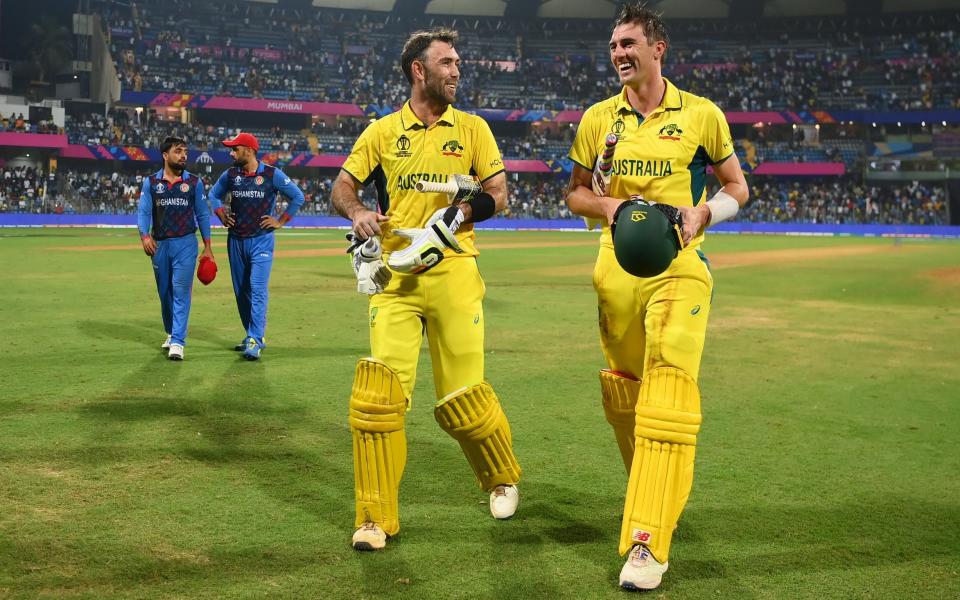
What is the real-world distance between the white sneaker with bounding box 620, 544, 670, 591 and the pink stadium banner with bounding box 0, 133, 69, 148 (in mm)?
55002

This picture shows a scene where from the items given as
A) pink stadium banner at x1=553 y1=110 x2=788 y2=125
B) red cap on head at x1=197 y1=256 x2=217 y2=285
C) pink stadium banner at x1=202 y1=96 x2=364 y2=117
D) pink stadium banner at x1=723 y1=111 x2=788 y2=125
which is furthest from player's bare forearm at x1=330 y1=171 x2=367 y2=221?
pink stadium banner at x1=723 y1=111 x2=788 y2=125

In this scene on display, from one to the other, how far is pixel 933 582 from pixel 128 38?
65.5m

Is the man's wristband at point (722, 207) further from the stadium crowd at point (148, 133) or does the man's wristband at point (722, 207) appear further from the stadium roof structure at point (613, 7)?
the stadium roof structure at point (613, 7)

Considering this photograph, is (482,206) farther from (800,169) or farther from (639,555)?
(800,169)

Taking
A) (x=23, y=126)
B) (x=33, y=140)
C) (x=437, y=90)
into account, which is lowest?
(x=33, y=140)

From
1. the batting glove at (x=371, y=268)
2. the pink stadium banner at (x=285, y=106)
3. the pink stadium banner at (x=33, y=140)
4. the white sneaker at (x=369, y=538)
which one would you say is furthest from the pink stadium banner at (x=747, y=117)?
the white sneaker at (x=369, y=538)

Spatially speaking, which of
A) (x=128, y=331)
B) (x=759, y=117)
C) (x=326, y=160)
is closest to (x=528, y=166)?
(x=326, y=160)

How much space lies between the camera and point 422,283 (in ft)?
16.7

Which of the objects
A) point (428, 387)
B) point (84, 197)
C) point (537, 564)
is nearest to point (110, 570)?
point (537, 564)

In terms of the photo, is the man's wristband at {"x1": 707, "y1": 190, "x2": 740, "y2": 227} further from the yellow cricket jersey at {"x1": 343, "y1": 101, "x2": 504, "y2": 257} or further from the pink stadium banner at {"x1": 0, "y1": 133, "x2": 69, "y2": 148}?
the pink stadium banner at {"x1": 0, "y1": 133, "x2": 69, "y2": 148}

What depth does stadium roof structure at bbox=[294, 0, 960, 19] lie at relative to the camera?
68.2 meters

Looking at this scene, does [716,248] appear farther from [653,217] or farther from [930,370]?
[653,217]

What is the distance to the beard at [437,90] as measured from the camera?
5.20 m

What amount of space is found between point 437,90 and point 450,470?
2561mm
